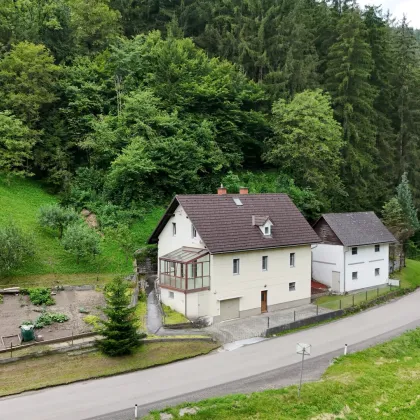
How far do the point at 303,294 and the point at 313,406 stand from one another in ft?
48.5

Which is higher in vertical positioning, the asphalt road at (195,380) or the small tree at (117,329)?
the small tree at (117,329)

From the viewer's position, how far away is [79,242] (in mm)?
30984

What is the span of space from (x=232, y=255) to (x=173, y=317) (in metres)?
5.10

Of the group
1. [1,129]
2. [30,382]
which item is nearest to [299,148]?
[1,129]

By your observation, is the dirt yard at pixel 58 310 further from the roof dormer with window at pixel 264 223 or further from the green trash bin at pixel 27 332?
the roof dormer with window at pixel 264 223

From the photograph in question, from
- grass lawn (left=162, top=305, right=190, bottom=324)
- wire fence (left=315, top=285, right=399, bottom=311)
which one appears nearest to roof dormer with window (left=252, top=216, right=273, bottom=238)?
wire fence (left=315, top=285, right=399, bottom=311)

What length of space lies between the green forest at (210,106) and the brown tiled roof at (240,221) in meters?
10.6

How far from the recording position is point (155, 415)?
50.3ft

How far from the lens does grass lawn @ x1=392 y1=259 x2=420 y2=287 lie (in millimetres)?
37844

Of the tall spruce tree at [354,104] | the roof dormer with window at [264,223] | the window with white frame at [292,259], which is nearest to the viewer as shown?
the roof dormer with window at [264,223]

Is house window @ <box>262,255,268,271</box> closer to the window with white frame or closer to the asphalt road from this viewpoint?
the window with white frame

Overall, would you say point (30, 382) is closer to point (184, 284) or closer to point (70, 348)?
point (70, 348)

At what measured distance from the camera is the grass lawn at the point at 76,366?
59.5ft

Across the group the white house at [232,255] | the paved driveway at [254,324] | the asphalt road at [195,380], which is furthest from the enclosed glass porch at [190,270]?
the asphalt road at [195,380]
